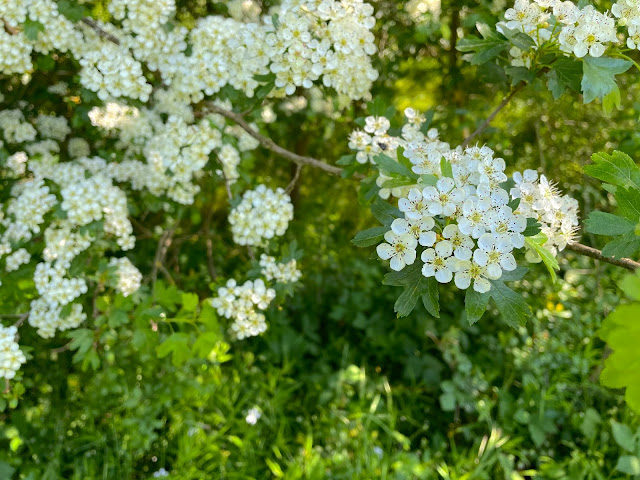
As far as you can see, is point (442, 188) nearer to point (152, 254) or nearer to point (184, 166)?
point (184, 166)

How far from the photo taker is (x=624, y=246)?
1.20 metres

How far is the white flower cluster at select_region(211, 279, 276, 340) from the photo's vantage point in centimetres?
192

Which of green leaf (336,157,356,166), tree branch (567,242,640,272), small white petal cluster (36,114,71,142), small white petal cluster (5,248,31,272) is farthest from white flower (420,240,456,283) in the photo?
small white petal cluster (36,114,71,142)

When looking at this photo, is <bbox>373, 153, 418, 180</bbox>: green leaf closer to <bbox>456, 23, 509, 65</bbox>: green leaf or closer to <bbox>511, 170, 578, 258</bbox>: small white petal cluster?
<bbox>511, 170, 578, 258</bbox>: small white petal cluster

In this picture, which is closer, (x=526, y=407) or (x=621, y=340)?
(x=621, y=340)

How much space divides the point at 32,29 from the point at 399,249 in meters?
1.56

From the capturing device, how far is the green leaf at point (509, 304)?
3.89ft

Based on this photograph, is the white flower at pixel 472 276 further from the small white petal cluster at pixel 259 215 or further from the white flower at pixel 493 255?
the small white petal cluster at pixel 259 215

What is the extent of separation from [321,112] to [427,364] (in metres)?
1.69

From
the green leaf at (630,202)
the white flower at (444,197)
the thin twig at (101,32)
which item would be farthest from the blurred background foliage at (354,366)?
the white flower at (444,197)

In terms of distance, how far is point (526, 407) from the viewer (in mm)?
2660

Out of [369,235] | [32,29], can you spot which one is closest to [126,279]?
[32,29]

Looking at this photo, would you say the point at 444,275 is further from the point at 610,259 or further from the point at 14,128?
the point at 14,128

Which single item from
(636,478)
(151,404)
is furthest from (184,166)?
(636,478)
